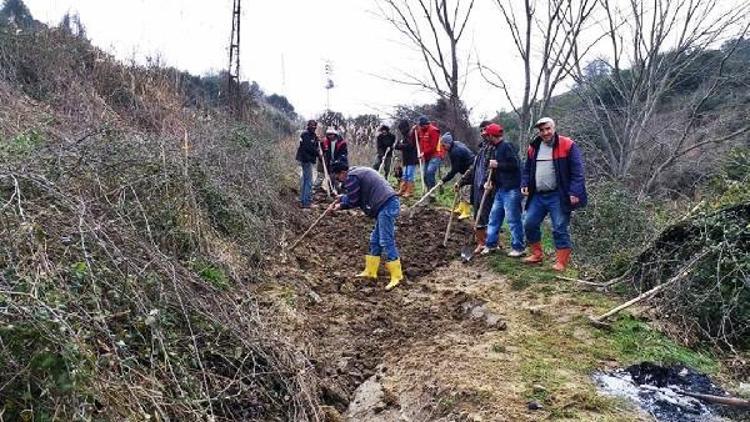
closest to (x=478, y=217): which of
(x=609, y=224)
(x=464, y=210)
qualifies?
(x=464, y=210)

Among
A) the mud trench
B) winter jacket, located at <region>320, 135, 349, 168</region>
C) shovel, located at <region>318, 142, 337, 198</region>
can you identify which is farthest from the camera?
winter jacket, located at <region>320, 135, 349, 168</region>

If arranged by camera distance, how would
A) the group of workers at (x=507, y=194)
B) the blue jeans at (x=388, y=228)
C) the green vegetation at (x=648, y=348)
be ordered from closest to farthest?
the green vegetation at (x=648, y=348), the group of workers at (x=507, y=194), the blue jeans at (x=388, y=228)

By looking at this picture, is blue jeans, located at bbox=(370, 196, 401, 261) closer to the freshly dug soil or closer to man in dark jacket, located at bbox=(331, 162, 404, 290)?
man in dark jacket, located at bbox=(331, 162, 404, 290)

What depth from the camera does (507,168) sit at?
605cm

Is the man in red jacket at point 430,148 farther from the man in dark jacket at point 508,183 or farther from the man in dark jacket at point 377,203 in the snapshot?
the man in dark jacket at point 377,203

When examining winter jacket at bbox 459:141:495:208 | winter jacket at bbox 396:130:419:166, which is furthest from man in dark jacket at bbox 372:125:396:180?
winter jacket at bbox 459:141:495:208

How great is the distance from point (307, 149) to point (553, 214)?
4952 mm

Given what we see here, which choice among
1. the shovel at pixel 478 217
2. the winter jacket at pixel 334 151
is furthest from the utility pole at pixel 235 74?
the shovel at pixel 478 217

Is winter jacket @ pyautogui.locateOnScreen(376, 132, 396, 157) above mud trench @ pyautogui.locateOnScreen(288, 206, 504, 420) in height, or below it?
above

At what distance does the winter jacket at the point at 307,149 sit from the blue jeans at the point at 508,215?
12.8ft

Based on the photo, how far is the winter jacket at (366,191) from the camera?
584 cm

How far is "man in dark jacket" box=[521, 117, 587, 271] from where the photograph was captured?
5.20 m

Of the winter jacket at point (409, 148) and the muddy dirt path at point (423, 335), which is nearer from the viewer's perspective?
the muddy dirt path at point (423, 335)

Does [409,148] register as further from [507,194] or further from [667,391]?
[667,391]
